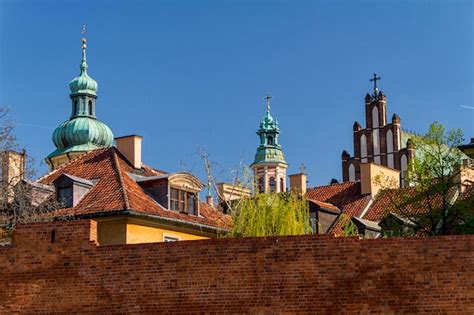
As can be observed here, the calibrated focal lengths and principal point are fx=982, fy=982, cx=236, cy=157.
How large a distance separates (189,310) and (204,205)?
54.0 ft

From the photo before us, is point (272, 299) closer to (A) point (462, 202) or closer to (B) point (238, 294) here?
(B) point (238, 294)

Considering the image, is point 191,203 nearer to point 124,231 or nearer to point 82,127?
point 124,231

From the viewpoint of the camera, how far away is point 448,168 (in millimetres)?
30266

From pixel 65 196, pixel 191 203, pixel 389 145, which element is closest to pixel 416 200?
pixel 191 203

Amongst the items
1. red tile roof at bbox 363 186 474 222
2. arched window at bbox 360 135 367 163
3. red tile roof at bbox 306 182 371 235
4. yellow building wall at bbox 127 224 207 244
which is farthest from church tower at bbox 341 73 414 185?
yellow building wall at bbox 127 224 207 244

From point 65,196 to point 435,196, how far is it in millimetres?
11651

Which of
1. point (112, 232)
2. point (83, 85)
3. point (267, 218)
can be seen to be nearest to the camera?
point (267, 218)

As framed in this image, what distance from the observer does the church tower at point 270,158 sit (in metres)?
86.1

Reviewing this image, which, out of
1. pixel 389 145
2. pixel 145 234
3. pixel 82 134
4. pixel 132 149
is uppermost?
pixel 389 145

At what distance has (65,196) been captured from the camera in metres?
31.1

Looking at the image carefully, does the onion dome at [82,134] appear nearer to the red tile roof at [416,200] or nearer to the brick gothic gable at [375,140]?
the brick gothic gable at [375,140]

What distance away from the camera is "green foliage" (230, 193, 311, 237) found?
87.9 feet

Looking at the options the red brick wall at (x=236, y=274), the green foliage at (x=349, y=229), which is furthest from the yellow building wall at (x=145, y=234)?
the red brick wall at (x=236, y=274)

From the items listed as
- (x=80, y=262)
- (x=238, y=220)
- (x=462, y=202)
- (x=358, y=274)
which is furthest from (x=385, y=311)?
(x=462, y=202)
